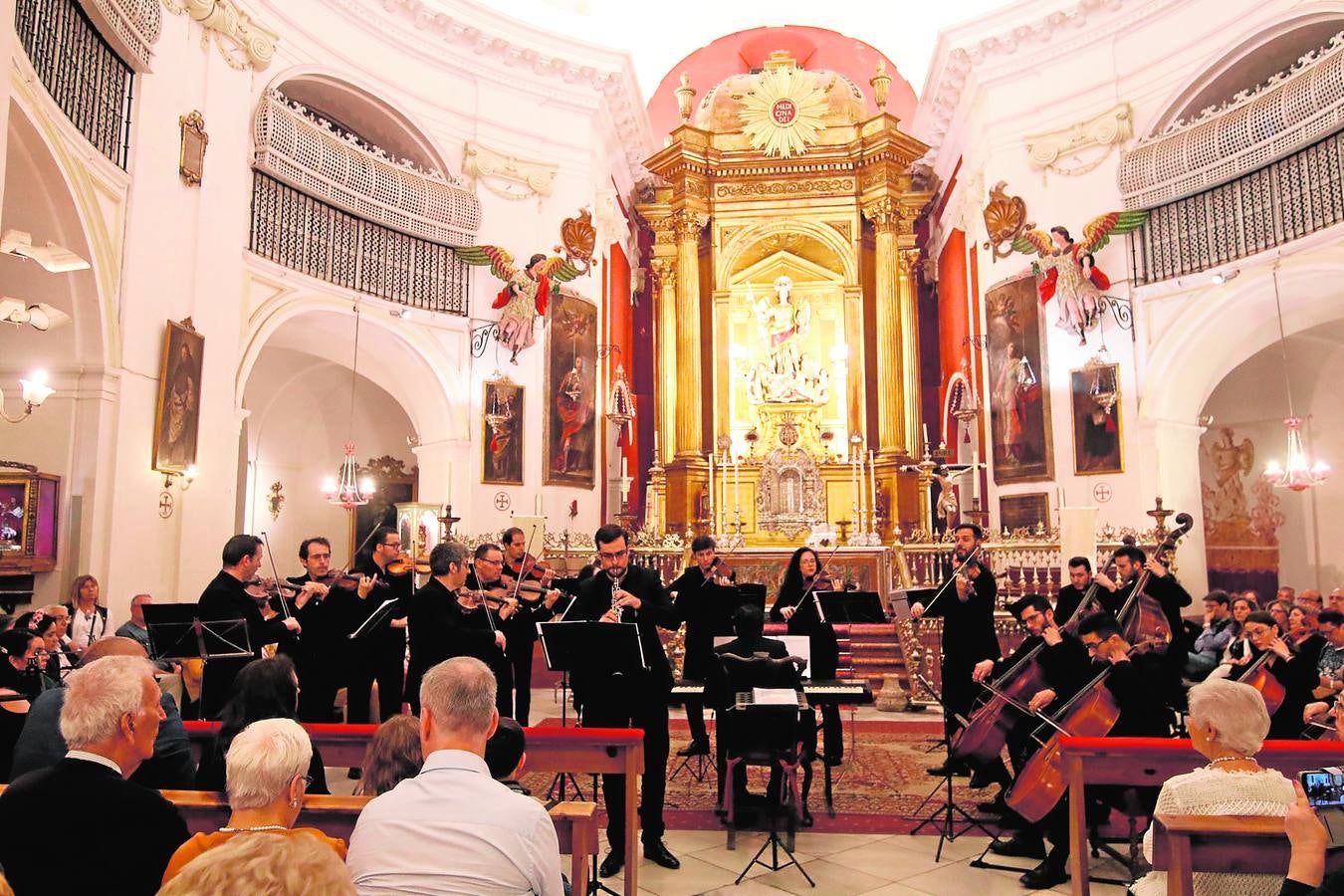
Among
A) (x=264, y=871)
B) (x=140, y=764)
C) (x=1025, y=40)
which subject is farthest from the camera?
(x=1025, y=40)

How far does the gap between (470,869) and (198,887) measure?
94 cm

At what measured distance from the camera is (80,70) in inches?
300

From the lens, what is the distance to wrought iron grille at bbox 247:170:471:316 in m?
11.2

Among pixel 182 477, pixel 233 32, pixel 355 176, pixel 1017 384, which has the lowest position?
pixel 182 477

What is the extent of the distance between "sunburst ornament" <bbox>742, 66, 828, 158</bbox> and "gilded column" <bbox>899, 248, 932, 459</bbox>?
2458 mm

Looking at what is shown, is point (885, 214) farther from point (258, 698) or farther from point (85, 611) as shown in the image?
point (258, 698)

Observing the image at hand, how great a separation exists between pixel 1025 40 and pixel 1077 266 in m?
3.58

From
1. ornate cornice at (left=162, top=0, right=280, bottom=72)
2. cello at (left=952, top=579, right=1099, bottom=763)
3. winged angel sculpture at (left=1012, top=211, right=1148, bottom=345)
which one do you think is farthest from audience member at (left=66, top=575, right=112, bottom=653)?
winged angel sculpture at (left=1012, top=211, right=1148, bottom=345)

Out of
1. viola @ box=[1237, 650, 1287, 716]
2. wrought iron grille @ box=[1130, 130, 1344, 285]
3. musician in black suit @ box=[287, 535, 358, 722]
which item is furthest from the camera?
wrought iron grille @ box=[1130, 130, 1344, 285]

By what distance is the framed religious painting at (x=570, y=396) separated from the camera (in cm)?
1428

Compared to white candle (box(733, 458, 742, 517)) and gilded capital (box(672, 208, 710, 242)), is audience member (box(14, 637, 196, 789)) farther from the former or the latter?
gilded capital (box(672, 208, 710, 242))

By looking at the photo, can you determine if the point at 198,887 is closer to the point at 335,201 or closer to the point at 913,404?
the point at 335,201

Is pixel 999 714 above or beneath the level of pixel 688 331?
beneath

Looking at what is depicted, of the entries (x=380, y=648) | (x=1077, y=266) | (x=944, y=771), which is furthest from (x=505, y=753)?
A: (x=1077, y=266)
